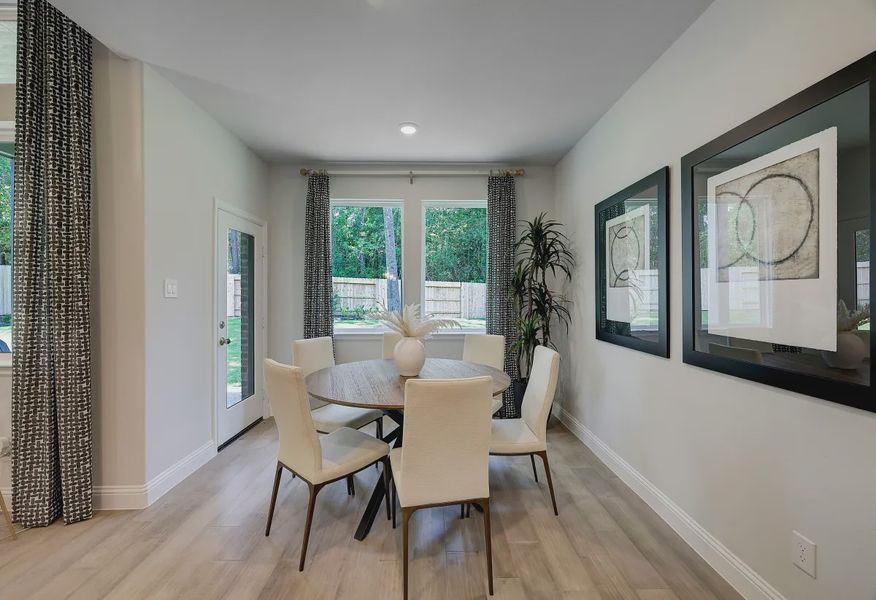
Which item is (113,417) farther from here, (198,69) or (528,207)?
(528,207)

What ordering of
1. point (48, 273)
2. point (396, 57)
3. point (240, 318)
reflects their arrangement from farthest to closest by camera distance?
point (240, 318), point (396, 57), point (48, 273)

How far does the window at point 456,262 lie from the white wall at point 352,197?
0.45ft

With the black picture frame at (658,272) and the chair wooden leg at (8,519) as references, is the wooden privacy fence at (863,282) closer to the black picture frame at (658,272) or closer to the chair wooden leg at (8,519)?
the black picture frame at (658,272)

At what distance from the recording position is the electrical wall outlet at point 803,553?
1.38 metres

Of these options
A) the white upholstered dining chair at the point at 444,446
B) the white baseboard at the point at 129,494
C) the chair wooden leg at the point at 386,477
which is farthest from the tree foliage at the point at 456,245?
A: the white baseboard at the point at 129,494

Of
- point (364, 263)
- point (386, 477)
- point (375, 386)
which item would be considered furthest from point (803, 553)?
point (364, 263)

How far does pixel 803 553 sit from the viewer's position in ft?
4.63

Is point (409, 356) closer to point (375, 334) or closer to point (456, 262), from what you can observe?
point (375, 334)

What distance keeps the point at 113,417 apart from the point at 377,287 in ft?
8.14

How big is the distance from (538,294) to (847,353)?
2.55 m

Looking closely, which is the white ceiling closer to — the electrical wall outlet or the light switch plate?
the light switch plate

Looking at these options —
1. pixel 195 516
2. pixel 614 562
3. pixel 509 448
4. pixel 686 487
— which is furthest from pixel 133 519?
pixel 686 487

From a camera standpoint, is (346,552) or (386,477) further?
(386,477)

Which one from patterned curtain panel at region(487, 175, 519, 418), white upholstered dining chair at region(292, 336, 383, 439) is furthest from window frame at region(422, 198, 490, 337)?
white upholstered dining chair at region(292, 336, 383, 439)
